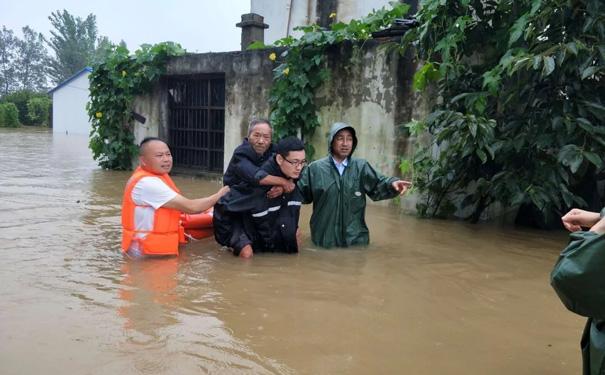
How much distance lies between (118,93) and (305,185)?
25.3ft

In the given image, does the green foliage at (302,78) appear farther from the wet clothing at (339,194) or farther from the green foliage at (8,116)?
the green foliage at (8,116)

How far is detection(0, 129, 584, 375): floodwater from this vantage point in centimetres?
281

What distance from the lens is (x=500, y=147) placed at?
590 cm

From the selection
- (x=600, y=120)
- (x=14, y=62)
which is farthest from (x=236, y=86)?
(x=14, y=62)

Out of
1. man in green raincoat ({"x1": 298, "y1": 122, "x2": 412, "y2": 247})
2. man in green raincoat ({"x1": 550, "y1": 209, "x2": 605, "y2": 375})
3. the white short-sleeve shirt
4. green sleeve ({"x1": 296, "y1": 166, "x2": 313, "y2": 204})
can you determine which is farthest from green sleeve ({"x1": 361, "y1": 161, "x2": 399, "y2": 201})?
man in green raincoat ({"x1": 550, "y1": 209, "x2": 605, "y2": 375})

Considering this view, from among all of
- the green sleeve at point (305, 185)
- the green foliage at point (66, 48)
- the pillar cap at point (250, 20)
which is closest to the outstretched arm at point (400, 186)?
the green sleeve at point (305, 185)

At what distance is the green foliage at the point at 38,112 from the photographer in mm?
39531

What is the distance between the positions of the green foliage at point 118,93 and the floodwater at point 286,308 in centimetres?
569

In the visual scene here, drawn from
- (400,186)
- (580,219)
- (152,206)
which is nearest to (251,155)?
(152,206)

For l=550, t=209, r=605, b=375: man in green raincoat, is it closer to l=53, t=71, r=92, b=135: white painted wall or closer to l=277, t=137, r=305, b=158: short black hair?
l=277, t=137, r=305, b=158: short black hair

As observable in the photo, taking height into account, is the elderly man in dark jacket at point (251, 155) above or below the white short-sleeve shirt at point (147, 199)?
above

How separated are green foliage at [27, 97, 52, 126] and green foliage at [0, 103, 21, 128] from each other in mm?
3320

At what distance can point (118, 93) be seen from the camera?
38.4 feet

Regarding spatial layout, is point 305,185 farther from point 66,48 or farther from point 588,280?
point 66,48
